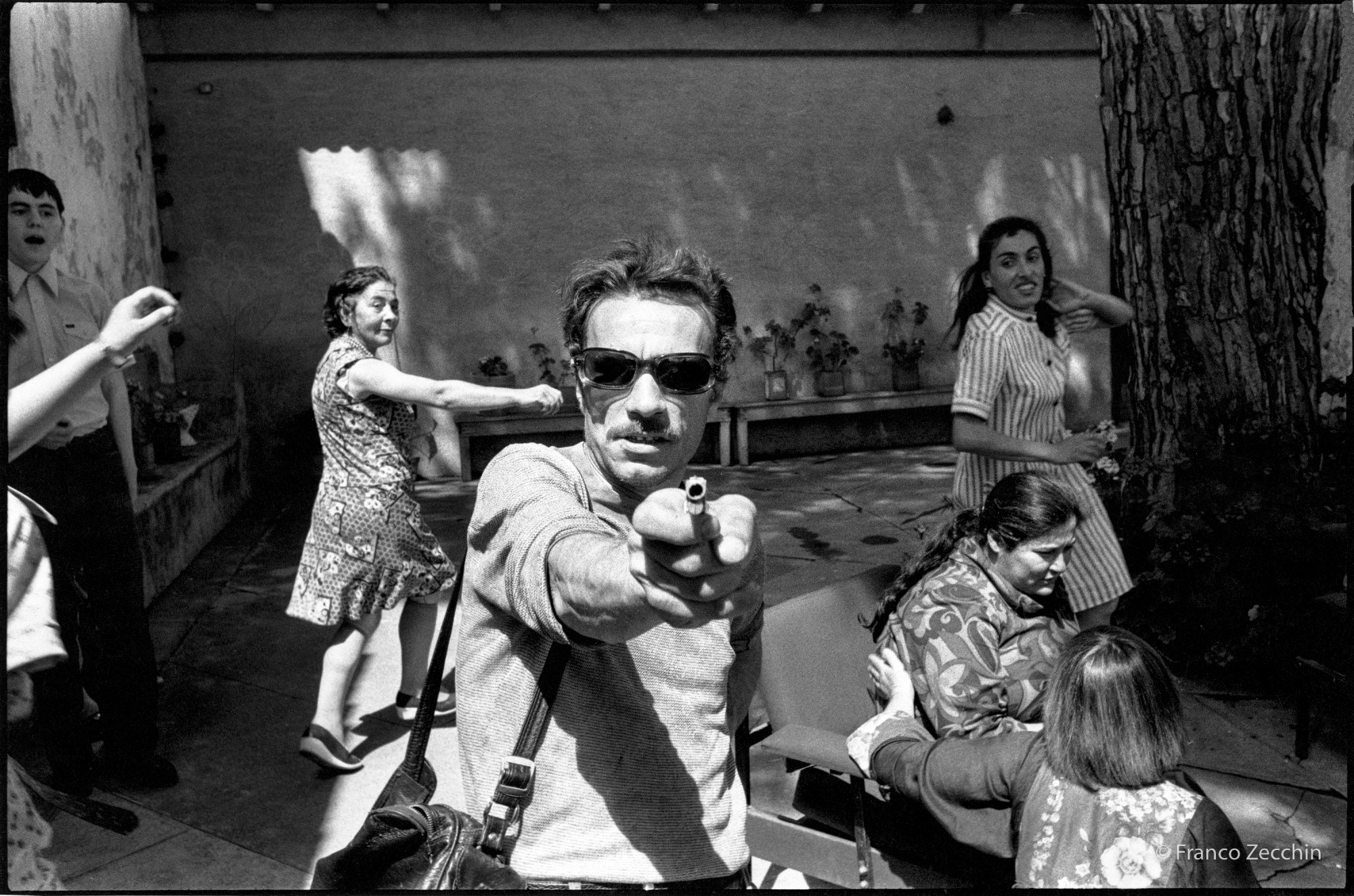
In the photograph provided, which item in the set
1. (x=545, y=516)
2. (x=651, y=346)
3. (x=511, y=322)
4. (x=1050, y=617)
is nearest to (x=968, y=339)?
(x=1050, y=617)

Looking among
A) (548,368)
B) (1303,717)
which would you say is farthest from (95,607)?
(548,368)

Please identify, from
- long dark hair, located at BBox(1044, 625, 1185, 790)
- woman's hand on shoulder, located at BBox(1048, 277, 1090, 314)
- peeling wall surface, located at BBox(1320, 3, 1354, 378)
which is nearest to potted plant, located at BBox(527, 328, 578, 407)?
peeling wall surface, located at BBox(1320, 3, 1354, 378)

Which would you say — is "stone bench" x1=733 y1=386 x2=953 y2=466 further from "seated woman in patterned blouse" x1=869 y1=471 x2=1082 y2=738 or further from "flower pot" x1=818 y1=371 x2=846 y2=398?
"seated woman in patterned blouse" x1=869 y1=471 x2=1082 y2=738

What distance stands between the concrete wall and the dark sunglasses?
8.43 meters

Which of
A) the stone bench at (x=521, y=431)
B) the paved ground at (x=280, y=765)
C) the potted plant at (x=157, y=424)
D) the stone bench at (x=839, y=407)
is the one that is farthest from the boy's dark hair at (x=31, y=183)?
the stone bench at (x=839, y=407)

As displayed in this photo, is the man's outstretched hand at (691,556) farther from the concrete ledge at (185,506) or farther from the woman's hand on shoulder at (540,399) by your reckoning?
the concrete ledge at (185,506)

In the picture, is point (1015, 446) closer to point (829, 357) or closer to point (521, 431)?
point (521, 431)

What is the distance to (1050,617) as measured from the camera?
9.70 ft

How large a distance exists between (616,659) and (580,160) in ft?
29.6

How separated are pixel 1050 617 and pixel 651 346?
181 cm

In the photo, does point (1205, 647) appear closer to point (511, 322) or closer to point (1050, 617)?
point (1050, 617)

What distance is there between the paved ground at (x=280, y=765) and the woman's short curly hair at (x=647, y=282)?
0.94 metres

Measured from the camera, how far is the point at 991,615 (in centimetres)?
276

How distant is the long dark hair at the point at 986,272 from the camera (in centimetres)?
365
